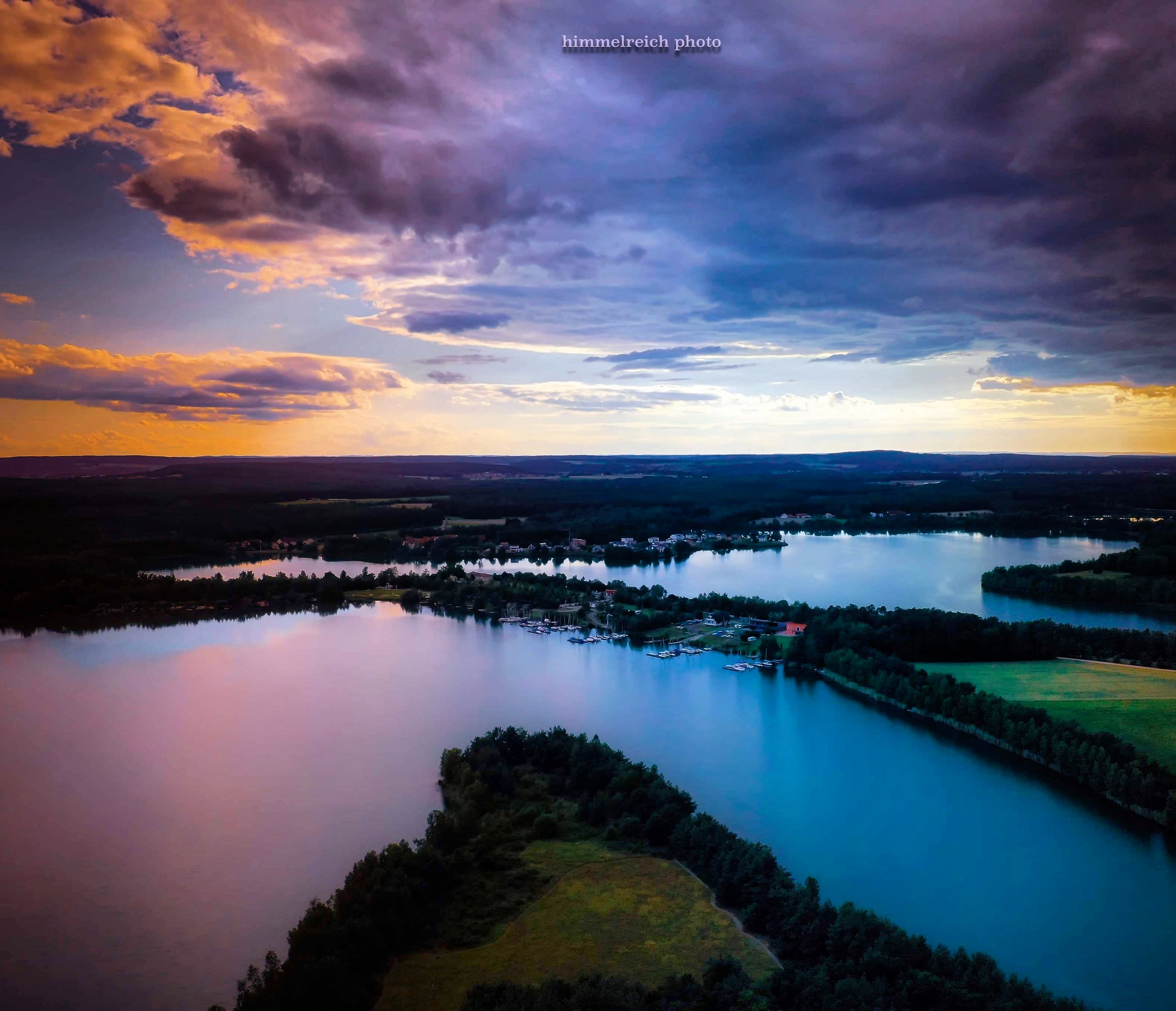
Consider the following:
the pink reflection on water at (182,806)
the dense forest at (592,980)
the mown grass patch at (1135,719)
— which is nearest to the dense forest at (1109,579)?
the mown grass patch at (1135,719)

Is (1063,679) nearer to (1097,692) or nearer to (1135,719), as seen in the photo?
(1097,692)

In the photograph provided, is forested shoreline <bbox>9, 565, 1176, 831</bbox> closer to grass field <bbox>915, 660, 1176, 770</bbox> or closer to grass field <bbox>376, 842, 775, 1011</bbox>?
grass field <bbox>915, 660, 1176, 770</bbox>

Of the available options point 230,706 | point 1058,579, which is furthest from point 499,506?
point 230,706

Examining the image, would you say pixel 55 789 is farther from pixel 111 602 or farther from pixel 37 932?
pixel 111 602

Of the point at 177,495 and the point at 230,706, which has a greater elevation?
the point at 177,495

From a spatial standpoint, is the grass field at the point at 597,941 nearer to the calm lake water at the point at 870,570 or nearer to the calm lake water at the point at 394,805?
the calm lake water at the point at 394,805
